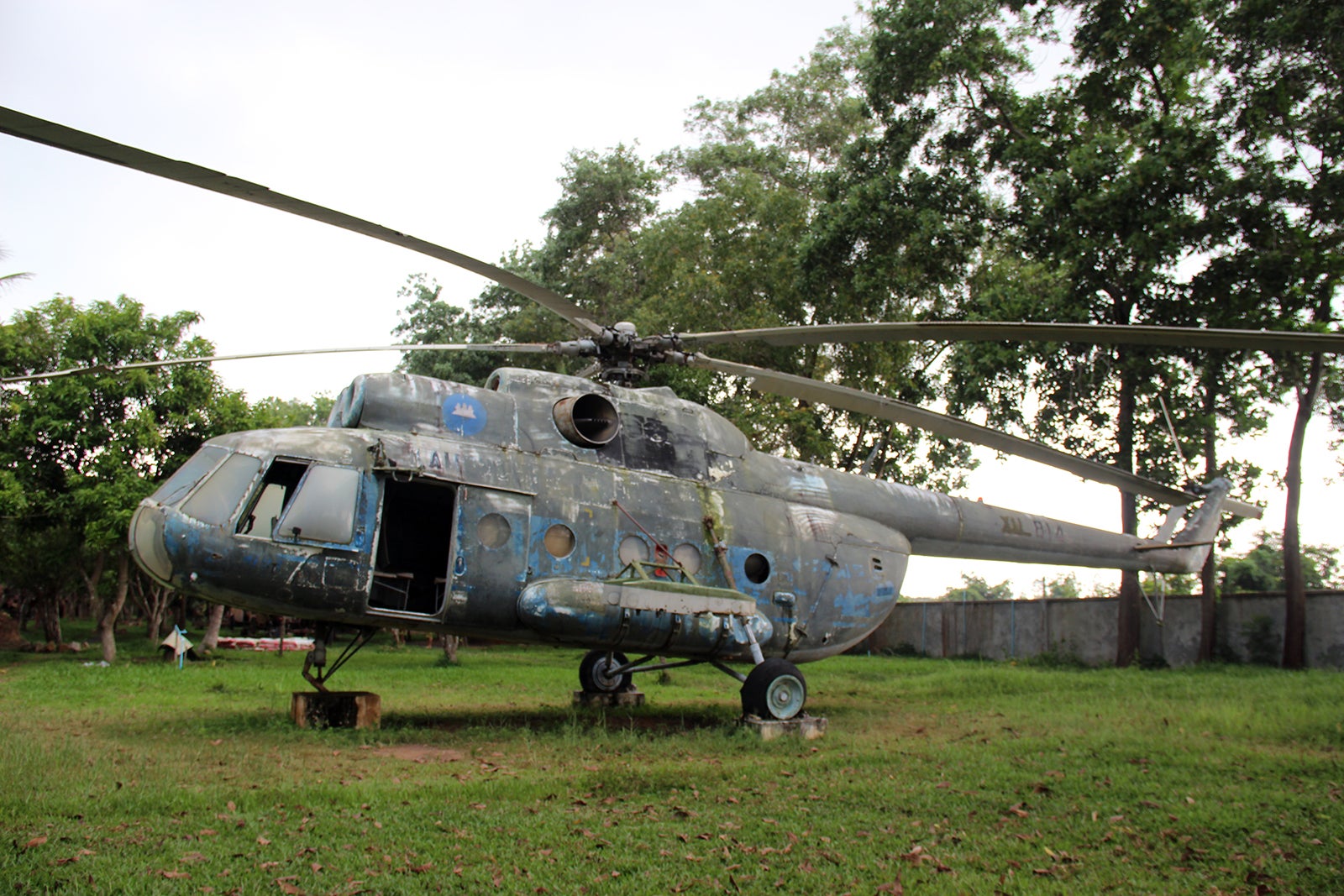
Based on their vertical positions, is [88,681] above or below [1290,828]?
below

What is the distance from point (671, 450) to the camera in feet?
38.9

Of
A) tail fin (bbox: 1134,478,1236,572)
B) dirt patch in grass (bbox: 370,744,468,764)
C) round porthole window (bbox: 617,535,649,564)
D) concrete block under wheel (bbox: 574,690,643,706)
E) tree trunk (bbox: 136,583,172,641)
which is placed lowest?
tree trunk (bbox: 136,583,172,641)

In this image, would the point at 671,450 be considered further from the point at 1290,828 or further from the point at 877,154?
the point at 877,154

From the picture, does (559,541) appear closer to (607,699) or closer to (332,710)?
(332,710)

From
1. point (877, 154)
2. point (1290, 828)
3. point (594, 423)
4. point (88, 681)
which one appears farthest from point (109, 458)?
point (1290, 828)

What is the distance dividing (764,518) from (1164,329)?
500 cm

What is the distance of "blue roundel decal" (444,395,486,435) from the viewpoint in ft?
34.7

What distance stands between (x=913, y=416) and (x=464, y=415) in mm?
5567

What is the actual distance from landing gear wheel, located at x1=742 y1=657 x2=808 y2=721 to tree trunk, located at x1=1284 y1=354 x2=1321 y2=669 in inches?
535

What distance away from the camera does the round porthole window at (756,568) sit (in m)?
11.7

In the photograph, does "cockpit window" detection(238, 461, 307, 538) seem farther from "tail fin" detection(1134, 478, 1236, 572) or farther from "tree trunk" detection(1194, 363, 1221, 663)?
"tree trunk" detection(1194, 363, 1221, 663)

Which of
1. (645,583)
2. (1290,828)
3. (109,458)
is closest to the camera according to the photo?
(1290,828)

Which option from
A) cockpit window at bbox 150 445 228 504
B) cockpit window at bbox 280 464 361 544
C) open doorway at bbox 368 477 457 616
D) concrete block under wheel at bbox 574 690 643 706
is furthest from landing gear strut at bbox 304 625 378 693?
concrete block under wheel at bbox 574 690 643 706

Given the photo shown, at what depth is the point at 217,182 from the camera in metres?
7.39
